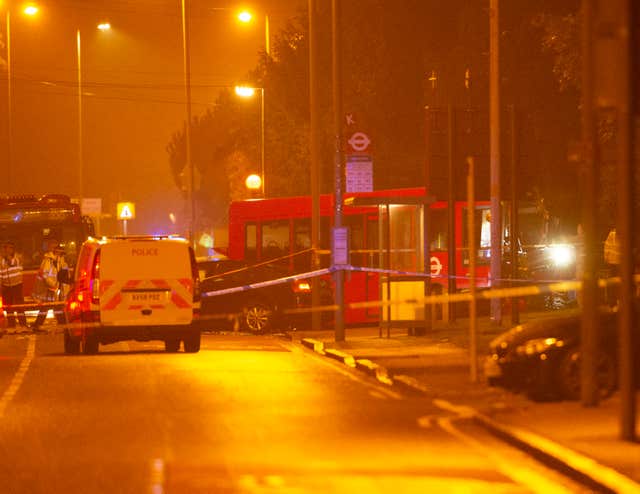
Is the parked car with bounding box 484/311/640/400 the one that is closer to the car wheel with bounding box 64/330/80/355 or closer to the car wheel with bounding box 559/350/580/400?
the car wheel with bounding box 559/350/580/400

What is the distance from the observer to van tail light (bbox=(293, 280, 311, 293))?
3097 centimetres

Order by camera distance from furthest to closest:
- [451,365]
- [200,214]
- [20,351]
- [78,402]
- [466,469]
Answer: [200,214] → [20,351] → [451,365] → [78,402] → [466,469]

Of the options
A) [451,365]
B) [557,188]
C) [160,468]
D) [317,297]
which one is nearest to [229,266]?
[317,297]

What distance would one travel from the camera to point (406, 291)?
27.0 metres

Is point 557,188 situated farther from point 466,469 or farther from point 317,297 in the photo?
point 466,469

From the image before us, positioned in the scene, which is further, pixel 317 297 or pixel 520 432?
pixel 317 297

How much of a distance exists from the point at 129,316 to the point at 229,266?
7.91m

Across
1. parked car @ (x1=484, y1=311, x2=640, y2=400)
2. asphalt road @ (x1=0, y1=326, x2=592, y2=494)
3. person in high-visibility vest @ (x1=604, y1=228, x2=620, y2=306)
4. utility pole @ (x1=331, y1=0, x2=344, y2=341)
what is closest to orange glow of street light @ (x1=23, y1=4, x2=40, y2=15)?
person in high-visibility vest @ (x1=604, y1=228, x2=620, y2=306)

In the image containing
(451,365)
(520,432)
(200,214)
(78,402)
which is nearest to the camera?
(520,432)

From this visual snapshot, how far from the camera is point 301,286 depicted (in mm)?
31000

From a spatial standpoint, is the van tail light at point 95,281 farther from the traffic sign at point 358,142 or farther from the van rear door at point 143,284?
the traffic sign at point 358,142

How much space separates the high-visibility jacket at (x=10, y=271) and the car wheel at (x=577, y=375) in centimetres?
1813

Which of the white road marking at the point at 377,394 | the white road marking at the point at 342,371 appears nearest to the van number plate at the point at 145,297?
the white road marking at the point at 342,371

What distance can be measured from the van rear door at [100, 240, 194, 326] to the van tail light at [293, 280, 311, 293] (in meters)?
7.18
